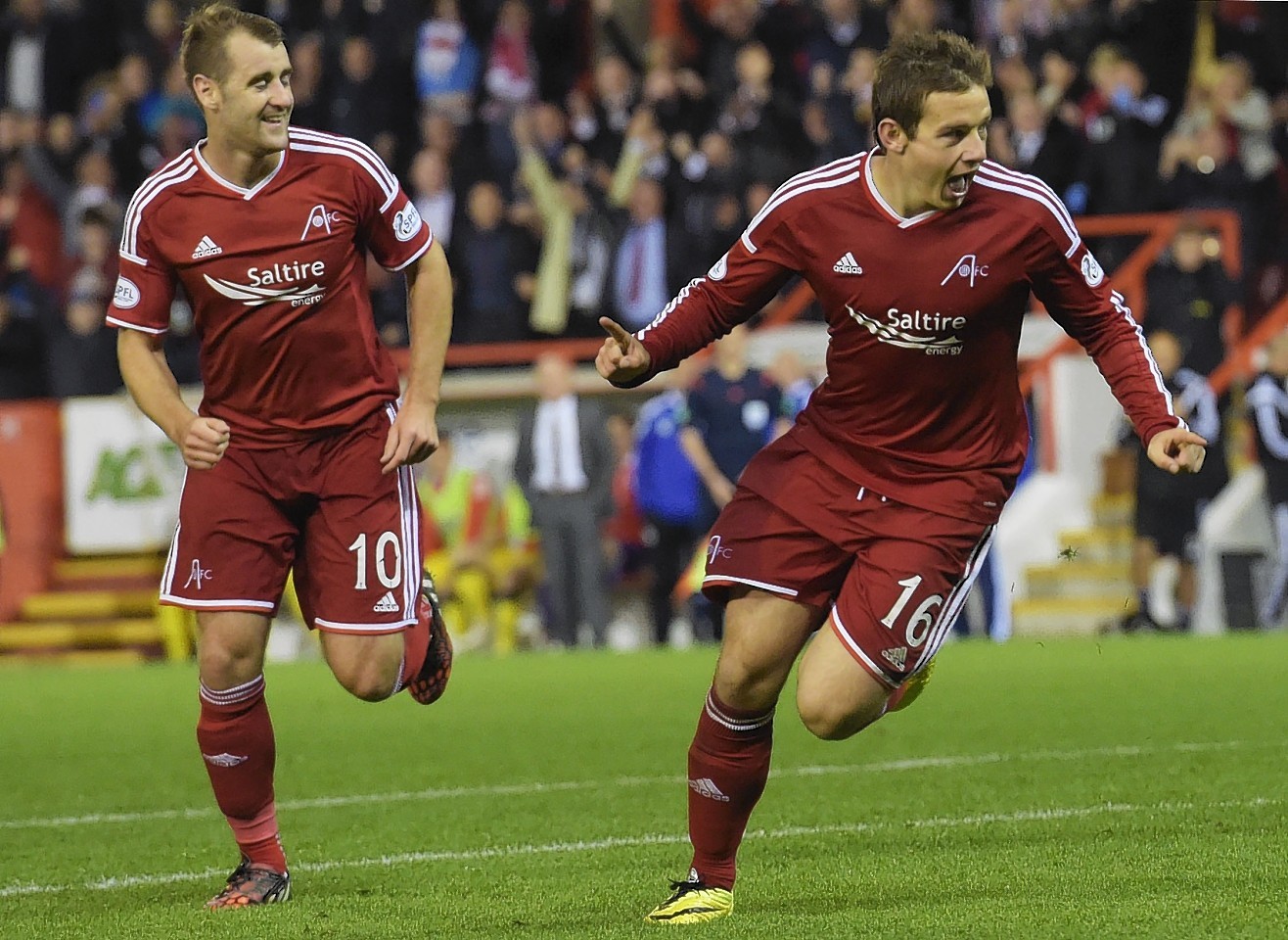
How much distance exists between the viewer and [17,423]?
62.2 feet

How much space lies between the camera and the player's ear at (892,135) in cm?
588

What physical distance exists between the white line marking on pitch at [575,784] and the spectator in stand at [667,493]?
7521 millimetres

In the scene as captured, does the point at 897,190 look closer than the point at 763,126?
Yes

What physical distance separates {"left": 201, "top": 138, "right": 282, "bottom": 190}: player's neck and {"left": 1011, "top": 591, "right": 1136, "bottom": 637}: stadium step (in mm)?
10827

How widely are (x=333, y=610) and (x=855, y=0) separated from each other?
1340cm

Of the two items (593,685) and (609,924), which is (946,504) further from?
(593,685)

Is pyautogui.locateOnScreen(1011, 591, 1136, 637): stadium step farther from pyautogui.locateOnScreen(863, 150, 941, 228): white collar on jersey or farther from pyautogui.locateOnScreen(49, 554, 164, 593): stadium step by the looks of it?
pyautogui.locateOnScreen(863, 150, 941, 228): white collar on jersey

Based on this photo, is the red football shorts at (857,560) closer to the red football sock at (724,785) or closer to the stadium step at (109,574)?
the red football sock at (724,785)

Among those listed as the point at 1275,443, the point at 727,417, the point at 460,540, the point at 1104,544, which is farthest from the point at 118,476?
the point at 1275,443

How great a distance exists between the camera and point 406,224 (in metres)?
6.88

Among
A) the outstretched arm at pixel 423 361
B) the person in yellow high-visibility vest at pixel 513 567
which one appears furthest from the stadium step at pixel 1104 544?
the outstretched arm at pixel 423 361

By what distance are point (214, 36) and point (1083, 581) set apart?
11.6 metres

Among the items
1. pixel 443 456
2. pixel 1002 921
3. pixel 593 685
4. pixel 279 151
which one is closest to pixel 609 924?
pixel 1002 921

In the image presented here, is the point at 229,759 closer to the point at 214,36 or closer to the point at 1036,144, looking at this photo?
the point at 214,36
